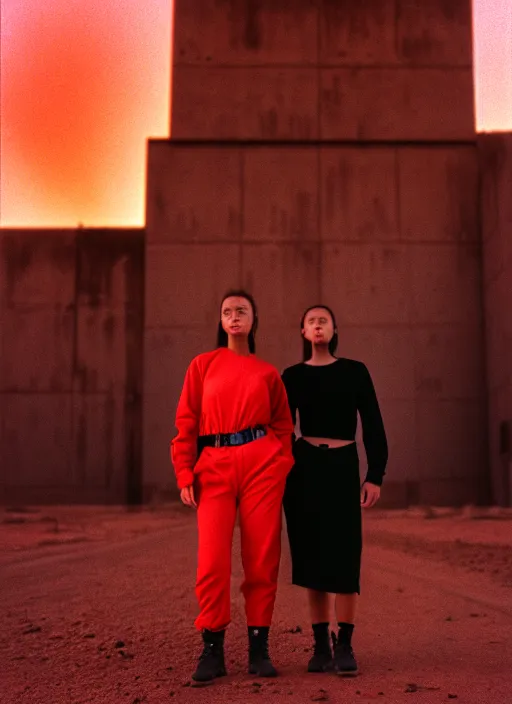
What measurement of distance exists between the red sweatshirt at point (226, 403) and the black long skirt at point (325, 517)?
146 millimetres

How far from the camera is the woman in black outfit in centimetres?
304

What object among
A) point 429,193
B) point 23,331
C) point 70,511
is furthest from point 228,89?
point 70,511

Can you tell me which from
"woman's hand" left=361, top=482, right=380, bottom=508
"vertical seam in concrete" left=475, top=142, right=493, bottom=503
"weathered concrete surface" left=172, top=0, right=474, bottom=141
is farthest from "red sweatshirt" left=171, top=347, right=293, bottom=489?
"weathered concrete surface" left=172, top=0, right=474, bottom=141

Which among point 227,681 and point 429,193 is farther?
point 429,193

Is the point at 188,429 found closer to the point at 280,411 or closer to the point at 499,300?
the point at 280,411

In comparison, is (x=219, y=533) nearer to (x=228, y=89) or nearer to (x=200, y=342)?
(x=200, y=342)

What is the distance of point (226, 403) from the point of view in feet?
10.3

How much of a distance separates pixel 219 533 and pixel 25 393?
8357 millimetres

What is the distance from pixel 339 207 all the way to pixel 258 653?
8.39 meters

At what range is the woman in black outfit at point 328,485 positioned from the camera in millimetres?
3043

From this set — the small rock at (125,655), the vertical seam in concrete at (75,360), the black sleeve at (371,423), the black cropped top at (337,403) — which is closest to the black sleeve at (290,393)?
the black cropped top at (337,403)

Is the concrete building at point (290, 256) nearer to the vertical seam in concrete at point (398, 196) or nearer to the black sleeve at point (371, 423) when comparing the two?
the vertical seam in concrete at point (398, 196)

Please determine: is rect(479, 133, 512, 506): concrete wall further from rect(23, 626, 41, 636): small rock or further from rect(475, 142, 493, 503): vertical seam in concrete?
rect(23, 626, 41, 636): small rock

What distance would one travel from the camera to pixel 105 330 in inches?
428
